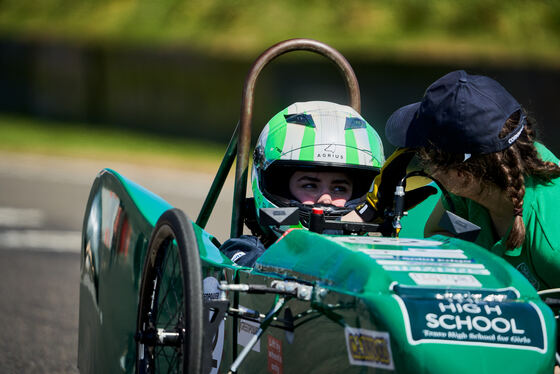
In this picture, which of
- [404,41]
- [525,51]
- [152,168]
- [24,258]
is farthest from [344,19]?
[24,258]

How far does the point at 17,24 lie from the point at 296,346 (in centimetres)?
2063

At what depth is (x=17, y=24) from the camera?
71.0 ft

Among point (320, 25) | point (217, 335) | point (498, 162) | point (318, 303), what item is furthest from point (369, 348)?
point (320, 25)

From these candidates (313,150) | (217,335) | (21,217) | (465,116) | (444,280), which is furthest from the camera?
(21,217)

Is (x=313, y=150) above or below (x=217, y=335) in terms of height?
above

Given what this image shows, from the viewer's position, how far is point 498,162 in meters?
2.96

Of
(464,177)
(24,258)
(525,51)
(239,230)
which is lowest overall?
(24,258)

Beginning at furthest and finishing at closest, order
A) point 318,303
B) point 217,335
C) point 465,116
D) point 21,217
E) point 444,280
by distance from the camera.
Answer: point 21,217, point 217,335, point 465,116, point 318,303, point 444,280

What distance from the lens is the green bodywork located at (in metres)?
2.21

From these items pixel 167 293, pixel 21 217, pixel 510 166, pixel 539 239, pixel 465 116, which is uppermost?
pixel 465 116

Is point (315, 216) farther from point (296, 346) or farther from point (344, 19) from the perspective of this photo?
point (344, 19)

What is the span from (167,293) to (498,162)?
1.33 metres

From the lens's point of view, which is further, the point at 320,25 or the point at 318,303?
the point at 320,25

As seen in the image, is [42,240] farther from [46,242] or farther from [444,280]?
[444,280]
